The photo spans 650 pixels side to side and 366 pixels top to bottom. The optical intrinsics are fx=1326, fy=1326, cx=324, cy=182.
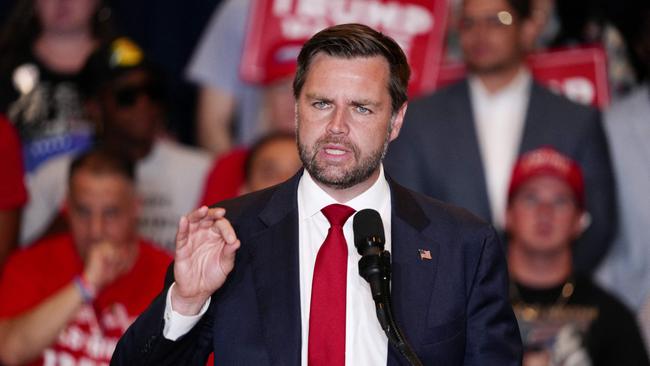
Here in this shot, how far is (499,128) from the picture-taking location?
17.4ft

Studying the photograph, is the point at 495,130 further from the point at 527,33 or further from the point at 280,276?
the point at 280,276

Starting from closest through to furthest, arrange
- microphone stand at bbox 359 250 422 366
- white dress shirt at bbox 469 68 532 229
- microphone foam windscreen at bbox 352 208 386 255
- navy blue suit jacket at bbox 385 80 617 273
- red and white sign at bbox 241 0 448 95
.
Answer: microphone stand at bbox 359 250 422 366
microphone foam windscreen at bbox 352 208 386 255
navy blue suit jacket at bbox 385 80 617 273
white dress shirt at bbox 469 68 532 229
red and white sign at bbox 241 0 448 95

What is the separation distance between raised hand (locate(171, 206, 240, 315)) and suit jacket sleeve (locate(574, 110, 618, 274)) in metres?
2.84

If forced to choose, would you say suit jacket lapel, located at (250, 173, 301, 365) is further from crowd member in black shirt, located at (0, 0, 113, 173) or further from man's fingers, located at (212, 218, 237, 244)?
crowd member in black shirt, located at (0, 0, 113, 173)

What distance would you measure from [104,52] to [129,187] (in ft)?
2.92

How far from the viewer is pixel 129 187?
4996 mm

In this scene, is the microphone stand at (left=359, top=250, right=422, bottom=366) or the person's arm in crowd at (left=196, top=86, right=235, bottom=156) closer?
the microphone stand at (left=359, top=250, right=422, bottom=366)

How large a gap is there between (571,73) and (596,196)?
0.78 metres

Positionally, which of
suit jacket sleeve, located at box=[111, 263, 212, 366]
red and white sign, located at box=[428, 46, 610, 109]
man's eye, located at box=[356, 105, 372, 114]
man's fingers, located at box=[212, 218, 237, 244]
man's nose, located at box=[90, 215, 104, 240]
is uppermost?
man's eye, located at box=[356, 105, 372, 114]

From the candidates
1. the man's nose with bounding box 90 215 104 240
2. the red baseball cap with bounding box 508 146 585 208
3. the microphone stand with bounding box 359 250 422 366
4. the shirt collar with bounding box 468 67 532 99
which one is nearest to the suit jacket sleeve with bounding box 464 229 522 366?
the microphone stand with bounding box 359 250 422 366

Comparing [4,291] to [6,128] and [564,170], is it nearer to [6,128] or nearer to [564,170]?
[6,128]

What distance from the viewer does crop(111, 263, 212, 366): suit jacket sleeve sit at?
279cm

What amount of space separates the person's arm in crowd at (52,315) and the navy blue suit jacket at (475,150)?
111 cm

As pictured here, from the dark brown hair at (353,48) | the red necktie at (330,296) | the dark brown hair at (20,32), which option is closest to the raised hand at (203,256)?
the red necktie at (330,296)
